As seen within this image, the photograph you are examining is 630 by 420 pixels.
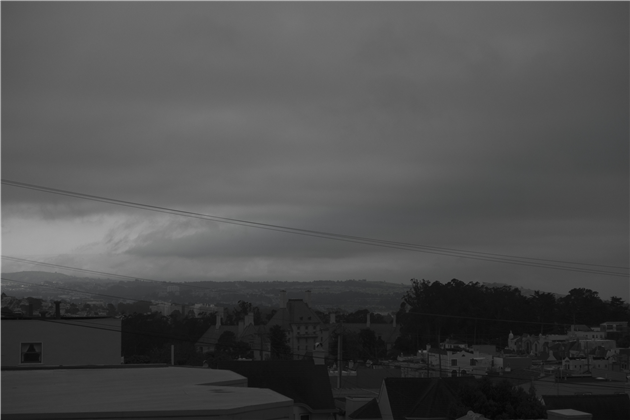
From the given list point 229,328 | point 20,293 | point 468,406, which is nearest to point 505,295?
point 229,328

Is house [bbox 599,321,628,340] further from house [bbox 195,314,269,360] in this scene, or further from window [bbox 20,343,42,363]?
window [bbox 20,343,42,363]

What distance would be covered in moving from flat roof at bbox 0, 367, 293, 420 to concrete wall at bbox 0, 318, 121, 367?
10.4 m

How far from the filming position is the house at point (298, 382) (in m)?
31.3

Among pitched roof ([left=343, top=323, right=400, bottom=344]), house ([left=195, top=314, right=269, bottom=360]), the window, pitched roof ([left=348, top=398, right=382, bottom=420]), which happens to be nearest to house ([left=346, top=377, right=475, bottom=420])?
pitched roof ([left=348, top=398, right=382, bottom=420])

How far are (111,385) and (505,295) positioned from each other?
4683 inches

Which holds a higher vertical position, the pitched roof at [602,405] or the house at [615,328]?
the pitched roof at [602,405]

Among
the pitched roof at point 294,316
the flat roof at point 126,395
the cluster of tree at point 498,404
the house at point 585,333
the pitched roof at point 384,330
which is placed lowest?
the pitched roof at point 384,330

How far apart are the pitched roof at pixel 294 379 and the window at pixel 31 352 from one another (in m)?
7.74

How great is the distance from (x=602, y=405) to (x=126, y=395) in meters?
26.7

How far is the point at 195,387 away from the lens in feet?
53.4

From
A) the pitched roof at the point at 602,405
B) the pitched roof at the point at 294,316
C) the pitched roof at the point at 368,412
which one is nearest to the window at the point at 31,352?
the pitched roof at the point at 368,412

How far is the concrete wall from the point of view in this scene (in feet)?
96.2

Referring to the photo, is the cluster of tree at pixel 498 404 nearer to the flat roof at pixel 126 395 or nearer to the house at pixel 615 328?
the flat roof at pixel 126 395

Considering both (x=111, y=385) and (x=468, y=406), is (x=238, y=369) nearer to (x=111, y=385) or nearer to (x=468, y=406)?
(x=468, y=406)
